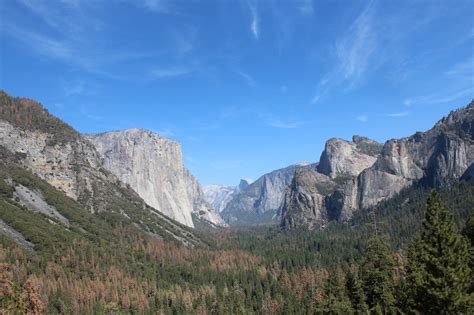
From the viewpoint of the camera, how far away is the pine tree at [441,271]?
37656 mm

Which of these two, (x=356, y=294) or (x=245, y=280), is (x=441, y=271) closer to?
(x=356, y=294)

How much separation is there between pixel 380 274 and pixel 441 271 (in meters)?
24.2

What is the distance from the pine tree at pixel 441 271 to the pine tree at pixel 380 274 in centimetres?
2010

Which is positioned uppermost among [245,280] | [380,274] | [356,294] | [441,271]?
[441,271]

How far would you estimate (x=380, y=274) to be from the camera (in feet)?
201

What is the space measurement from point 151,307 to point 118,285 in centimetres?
1981

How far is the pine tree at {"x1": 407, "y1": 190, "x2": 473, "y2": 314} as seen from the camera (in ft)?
124

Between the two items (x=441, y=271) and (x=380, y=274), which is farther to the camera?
(x=380, y=274)

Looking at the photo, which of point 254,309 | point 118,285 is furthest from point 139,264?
point 254,309

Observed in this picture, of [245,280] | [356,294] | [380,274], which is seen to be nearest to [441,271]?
[380,274]

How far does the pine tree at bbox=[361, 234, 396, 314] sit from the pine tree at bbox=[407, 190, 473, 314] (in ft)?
65.9

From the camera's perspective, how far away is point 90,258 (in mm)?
173125

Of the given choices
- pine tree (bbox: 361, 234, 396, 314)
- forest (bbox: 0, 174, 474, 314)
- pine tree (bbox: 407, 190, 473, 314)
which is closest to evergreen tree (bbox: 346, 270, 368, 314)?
forest (bbox: 0, 174, 474, 314)

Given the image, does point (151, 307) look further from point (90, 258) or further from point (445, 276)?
point (445, 276)
